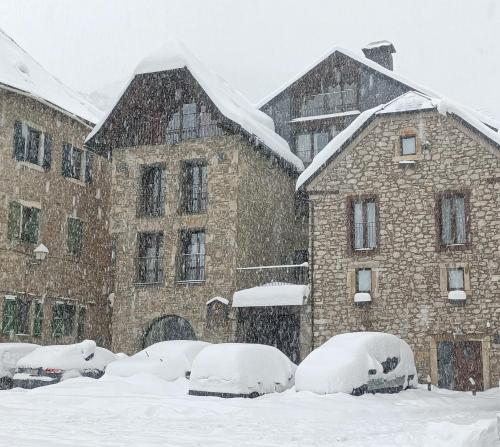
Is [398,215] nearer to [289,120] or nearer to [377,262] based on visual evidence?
[377,262]

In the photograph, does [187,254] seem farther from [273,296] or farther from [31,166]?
[31,166]

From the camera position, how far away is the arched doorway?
2400 centimetres

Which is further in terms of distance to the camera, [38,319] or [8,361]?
[38,319]


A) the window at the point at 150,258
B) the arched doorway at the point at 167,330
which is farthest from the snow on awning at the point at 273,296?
the window at the point at 150,258

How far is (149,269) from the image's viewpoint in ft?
81.0

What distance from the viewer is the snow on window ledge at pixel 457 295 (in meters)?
20.4

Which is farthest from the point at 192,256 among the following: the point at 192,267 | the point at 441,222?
the point at 441,222

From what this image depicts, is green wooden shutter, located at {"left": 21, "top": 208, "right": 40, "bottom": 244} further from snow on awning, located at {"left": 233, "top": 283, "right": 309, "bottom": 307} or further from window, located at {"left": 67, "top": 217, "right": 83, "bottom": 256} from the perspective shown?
snow on awning, located at {"left": 233, "top": 283, "right": 309, "bottom": 307}

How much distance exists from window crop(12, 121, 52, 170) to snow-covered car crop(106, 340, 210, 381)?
10238 mm

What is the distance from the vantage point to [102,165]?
28141 mm

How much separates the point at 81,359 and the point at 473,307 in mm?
10434

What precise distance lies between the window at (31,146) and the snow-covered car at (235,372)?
12.1m

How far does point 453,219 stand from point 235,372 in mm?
9993

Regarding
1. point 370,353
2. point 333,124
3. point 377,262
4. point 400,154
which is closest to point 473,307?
point 377,262
